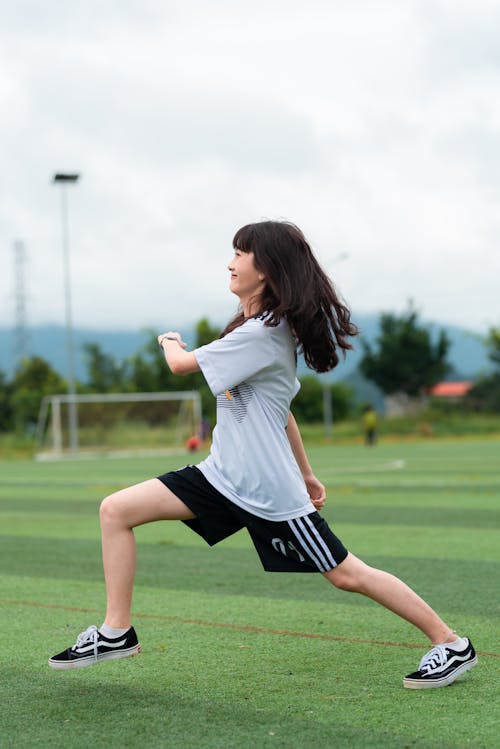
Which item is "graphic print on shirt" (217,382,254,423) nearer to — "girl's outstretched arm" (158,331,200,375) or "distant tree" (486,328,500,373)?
"girl's outstretched arm" (158,331,200,375)

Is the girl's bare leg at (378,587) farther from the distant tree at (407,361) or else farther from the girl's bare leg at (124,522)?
the distant tree at (407,361)

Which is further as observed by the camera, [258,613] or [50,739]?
[258,613]

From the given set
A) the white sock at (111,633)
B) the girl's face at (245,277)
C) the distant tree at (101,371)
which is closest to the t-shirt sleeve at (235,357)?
the girl's face at (245,277)

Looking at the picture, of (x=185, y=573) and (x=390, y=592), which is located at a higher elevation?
(x=390, y=592)

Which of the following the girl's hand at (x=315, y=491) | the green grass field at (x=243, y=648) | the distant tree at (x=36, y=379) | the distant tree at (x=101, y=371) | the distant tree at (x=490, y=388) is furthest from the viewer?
the distant tree at (x=101, y=371)

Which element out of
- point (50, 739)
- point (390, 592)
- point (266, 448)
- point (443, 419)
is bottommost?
point (443, 419)

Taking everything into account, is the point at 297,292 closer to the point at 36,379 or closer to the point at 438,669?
the point at 438,669

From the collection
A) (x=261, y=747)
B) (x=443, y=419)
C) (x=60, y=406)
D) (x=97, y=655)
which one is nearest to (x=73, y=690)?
(x=97, y=655)

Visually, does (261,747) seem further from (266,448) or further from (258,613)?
(258,613)

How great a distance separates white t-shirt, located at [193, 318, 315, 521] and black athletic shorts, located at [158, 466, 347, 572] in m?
0.05

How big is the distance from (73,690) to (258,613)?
210 centimetres

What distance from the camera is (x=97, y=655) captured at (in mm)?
4734

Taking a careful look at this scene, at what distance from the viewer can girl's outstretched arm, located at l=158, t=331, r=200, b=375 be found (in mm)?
4484

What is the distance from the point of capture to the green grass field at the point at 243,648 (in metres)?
4.20
